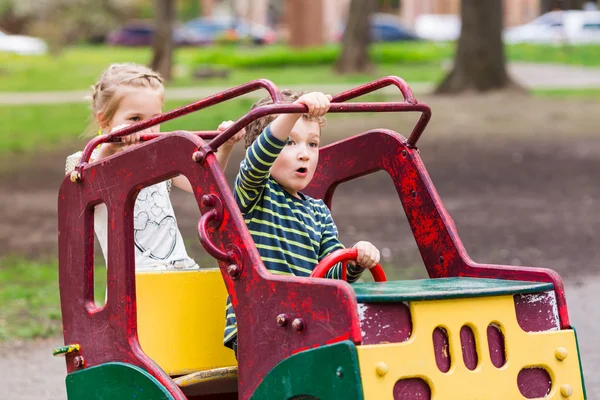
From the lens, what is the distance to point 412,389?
279 centimetres

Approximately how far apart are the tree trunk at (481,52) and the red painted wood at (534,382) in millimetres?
14803

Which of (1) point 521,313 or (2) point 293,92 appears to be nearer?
(1) point 521,313

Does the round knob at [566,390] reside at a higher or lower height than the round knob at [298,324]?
lower

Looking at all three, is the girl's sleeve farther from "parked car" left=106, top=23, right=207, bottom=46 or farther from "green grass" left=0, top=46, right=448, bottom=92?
"parked car" left=106, top=23, right=207, bottom=46

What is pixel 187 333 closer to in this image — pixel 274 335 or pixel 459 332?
pixel 274 335

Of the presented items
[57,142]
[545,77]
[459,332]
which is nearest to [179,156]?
[459,332]

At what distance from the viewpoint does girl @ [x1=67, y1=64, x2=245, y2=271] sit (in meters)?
3.99

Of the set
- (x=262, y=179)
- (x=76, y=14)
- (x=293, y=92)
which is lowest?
(x=262, y=179)

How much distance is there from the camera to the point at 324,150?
407cm

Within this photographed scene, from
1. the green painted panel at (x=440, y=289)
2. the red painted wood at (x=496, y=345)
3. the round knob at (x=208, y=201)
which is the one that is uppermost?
the round knob at (x=208, y=201)

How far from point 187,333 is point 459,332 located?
45.0 inches

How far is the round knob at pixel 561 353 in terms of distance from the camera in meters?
3.05

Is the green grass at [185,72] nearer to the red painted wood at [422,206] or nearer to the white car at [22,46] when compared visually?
the white car at [22,46]

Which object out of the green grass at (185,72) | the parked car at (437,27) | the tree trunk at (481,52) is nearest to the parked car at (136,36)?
the green grass at (185,72)
